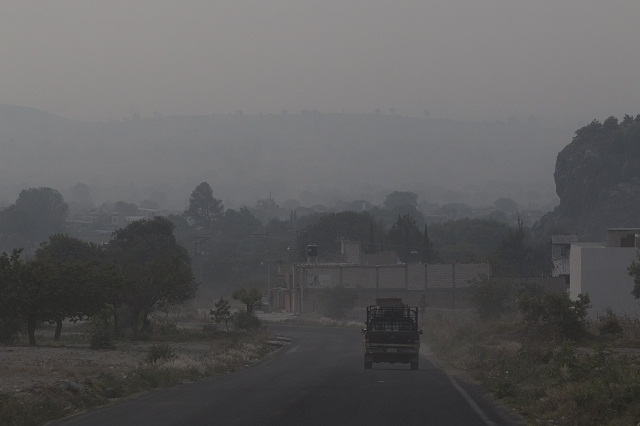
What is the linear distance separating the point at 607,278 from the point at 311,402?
44.9 metres

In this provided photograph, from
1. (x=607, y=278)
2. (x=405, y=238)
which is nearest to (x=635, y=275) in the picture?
(x=607, y=278)

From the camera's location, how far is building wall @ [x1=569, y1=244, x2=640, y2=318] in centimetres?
6575

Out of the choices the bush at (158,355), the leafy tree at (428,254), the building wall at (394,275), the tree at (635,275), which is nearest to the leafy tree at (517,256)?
the leafy tree at (428,254)

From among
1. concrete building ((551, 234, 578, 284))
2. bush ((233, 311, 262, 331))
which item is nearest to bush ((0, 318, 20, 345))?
bush ((233, 311, 262, 331))

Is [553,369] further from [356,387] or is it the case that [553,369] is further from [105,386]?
[105,386]

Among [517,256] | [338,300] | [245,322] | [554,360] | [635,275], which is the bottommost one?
[338,300]

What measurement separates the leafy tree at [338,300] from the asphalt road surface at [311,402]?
2451 inches

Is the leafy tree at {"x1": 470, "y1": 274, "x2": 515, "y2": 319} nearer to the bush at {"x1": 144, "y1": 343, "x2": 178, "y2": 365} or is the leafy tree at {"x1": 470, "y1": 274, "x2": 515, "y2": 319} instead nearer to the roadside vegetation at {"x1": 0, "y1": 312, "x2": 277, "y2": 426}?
the roadside vegetation at {"x1": 0, "y1": 312, "x2": 277, "y2": 426}

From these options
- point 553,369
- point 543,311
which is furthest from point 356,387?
point 543,311

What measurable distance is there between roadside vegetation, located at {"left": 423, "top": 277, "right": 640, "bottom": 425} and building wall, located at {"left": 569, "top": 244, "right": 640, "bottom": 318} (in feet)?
28.6

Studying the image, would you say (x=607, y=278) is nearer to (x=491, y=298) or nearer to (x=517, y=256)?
(x=491, y=298)

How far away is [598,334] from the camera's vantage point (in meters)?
46.4

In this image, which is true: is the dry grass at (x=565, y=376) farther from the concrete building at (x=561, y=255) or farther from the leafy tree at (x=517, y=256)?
the leafy tree at (x=517, y=256)

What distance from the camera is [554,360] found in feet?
102
